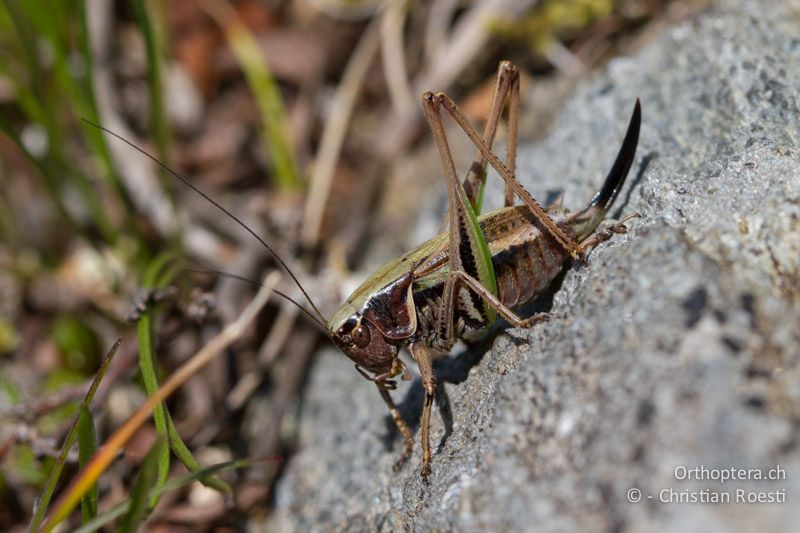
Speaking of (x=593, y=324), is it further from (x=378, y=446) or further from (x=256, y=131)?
(x=256, y=131)

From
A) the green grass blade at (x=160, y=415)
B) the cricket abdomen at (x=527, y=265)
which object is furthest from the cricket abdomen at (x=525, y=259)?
the green grass blade at (x=160, y=415)

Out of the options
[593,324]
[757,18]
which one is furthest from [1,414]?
[757,18]

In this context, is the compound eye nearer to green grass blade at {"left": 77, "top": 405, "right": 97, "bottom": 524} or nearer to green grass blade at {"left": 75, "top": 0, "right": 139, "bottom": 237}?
green grass blade at {"left": 77, "top": 405, "right": 97, "bottom": 524}

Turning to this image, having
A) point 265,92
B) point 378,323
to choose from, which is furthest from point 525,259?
point 265,92

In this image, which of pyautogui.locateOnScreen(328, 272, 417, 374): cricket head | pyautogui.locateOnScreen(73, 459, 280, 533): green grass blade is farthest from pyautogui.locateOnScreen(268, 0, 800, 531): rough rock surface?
pyautogui.locateOnScreen(73, 459, 280, 533): green grass blade

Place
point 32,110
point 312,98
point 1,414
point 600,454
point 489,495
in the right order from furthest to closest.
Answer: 1. point 312,98
2. point 32,110
3. point 1,414
4. point 489,495
5. point 600,454

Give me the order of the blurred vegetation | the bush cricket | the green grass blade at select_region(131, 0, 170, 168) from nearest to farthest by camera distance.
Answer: the bush cricket
the blurred vegetation
the green grass blade at select_region(131, 0, 170, 168)

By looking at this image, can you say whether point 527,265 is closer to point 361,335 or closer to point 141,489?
point 361,335
